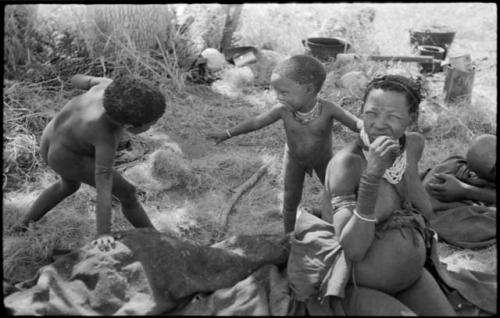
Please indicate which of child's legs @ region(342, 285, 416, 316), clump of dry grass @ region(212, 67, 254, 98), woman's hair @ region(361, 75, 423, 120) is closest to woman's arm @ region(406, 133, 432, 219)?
woman's hair @ region(361, 75, 423, 120)

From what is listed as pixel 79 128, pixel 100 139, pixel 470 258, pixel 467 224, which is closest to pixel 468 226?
pixel 467 224

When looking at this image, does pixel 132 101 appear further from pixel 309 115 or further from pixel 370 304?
pixel 370 304

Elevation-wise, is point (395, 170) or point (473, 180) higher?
point (395, 170)

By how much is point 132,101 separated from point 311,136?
1.18m

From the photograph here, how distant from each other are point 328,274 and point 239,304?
441 millimetres

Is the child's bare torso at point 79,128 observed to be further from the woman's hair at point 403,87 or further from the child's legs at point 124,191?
the woman's hair at point 403,87

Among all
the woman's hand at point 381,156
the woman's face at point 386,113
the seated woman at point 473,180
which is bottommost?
the seated woman at point 473,180

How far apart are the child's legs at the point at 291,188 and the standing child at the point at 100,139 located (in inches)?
37.7

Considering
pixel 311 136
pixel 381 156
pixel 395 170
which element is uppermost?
pixel 381 156

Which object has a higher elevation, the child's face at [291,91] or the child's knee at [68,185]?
the child's face at [291,91]

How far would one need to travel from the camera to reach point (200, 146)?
5.16m

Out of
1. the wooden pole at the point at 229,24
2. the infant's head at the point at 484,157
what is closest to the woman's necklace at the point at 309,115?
the infant's head at the point at 484,157

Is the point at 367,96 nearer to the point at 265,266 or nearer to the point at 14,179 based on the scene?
the point at 265,266

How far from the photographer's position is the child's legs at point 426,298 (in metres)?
2.39
